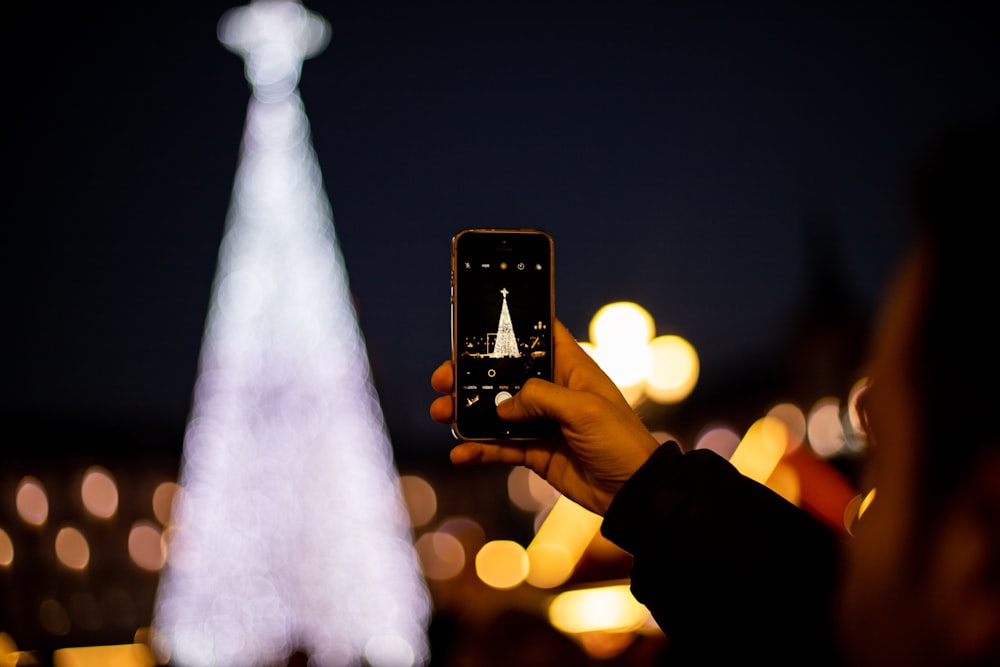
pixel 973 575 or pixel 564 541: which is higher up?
pixel 973 575

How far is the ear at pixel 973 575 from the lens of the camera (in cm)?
82

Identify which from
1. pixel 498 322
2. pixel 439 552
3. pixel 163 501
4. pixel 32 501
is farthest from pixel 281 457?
pixel 439 552

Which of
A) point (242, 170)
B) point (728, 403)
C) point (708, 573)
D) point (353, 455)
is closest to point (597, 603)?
point (708, 573)

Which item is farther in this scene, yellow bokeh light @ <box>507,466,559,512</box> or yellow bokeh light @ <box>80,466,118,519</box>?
yellow bokeh light @ <box>507,466,559,512</box>

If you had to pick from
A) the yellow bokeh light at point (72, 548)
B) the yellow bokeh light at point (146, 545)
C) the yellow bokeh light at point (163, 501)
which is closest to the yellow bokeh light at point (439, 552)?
the yellow bokeh light at point (146, 545)

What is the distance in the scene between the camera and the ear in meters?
0.82

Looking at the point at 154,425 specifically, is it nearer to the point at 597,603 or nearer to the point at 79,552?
the point at 79,552

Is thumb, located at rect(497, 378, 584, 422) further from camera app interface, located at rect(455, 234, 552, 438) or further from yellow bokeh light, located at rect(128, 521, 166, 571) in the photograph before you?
yellow bokeh light, located at rect(128, 521, 166, 571)

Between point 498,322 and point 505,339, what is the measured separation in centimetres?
6

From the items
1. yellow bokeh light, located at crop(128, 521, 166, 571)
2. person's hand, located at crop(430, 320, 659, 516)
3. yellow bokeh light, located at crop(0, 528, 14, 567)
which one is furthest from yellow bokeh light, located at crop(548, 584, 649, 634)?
yellow bokeh light, located at crop(128, 521, 166, 571)

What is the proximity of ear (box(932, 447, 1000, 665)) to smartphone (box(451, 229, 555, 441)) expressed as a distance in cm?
175

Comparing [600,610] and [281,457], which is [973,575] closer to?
[600,610]

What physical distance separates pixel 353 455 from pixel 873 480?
15222 millimetres

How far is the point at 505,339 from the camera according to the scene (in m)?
2.68
